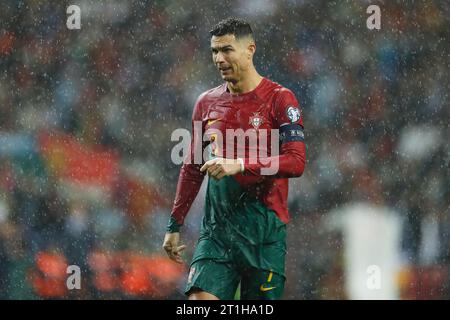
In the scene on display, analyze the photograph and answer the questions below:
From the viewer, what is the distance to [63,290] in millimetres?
6145

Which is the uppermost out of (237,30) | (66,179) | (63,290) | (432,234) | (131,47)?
(131,47)

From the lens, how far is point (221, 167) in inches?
170

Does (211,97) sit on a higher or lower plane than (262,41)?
lower

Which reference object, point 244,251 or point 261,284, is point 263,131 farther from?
point 261,284

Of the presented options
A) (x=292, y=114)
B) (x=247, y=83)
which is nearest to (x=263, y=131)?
(x=292, y=114)

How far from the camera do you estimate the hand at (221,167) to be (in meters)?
4.30

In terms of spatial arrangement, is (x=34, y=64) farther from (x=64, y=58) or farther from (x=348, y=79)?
(x=348, y=79)

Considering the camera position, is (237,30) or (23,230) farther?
(23,230)

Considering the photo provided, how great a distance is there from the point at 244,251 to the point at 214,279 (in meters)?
0.22

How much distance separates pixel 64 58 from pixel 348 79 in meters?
2.09

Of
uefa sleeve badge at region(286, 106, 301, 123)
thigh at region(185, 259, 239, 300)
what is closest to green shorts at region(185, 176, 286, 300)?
thigh at region(185, 259, 239, 300)

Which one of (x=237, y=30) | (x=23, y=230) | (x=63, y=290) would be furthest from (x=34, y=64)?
(x=237, y=30)

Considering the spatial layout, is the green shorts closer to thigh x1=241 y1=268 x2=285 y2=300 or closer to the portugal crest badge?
thigh x1=241 y1=268 x2=285 y2=300

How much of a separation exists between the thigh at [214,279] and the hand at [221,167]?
20.6 inches
